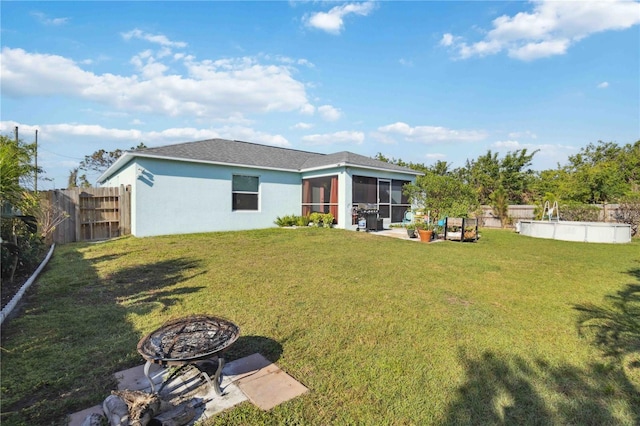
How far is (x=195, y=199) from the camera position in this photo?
40.4 ft

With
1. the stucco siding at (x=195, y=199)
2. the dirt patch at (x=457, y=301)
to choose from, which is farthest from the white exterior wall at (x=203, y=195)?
the dirt patch at (x=457, y=301)

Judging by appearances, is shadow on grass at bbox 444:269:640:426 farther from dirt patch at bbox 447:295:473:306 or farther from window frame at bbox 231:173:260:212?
window frame at bbox 231:173:260:212

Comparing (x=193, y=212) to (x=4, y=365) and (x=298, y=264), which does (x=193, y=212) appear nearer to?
(x=298, y=264)

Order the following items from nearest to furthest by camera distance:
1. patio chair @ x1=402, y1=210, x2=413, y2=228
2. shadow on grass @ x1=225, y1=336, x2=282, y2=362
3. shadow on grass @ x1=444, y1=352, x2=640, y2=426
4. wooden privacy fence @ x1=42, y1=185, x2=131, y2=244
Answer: shadow on grass @ x1=444, y1=352, x2=640, y2=426
shadow on grass @ x1=225, y1=336, x2=282, y2=362
wooden privacy fence @ x1=42, y1=185, x2=131, y2=244
patio chair @ x1=402, y1=210, x2=413, y2=228

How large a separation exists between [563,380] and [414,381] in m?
1.29

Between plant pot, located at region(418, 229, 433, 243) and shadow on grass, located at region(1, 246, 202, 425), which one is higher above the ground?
plant pot, located at region(418, 229, 433, 243)

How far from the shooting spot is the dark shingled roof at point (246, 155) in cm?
1212

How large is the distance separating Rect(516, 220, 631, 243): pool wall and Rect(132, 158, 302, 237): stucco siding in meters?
12.0


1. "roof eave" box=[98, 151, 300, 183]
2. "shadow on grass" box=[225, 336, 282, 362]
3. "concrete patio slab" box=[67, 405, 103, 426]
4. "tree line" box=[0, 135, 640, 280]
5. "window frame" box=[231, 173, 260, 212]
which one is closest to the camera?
"concrete patio slab" box=[67, 405, 103, 426]

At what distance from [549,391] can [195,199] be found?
1228 centimetres

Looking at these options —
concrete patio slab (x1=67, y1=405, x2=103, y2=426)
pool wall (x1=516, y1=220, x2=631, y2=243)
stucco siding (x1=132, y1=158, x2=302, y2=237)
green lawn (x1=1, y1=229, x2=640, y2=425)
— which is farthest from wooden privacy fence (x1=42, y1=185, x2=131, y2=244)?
pool wall (x1=516, y1=220, x2=631, y2=243)

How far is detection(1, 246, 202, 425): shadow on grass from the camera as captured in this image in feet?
7.27

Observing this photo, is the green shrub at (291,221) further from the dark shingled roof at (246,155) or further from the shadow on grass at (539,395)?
the shadow on grass at (539,395)

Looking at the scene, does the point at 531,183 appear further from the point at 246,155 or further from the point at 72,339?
the point at 72,339
